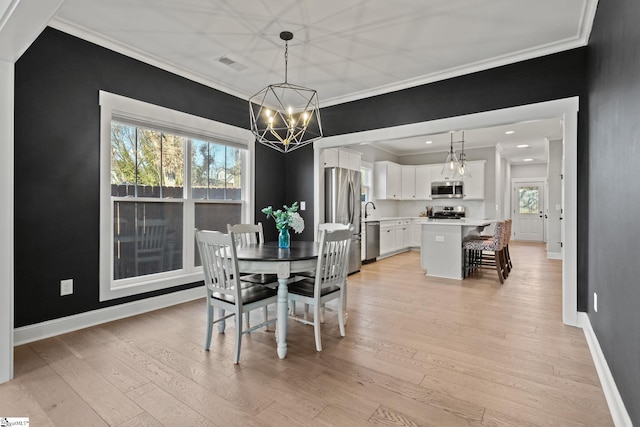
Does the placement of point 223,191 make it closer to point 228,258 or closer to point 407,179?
point 228,258

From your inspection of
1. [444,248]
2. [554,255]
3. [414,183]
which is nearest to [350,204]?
[444,248]

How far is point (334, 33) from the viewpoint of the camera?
9.91ft

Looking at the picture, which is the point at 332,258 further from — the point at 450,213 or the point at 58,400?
the point at 450,213

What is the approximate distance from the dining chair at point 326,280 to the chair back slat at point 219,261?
0.54 meters

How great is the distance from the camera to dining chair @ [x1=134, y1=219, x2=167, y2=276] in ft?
11.8

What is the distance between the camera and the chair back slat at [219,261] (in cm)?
235

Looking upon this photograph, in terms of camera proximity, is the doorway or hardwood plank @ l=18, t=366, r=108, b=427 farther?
the doorway

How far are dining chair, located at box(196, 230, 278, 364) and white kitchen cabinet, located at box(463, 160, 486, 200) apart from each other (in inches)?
267

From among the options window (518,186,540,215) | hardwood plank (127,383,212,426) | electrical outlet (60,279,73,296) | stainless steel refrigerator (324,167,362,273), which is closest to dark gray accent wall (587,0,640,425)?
hardwood plank (127,383,212,426)

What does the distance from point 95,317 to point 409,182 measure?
7.46m

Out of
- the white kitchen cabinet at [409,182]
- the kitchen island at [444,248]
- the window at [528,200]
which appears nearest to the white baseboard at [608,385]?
the kitchen island at [444,248]

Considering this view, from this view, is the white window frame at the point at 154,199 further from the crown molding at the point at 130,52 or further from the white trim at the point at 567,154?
the white trim at the point at 567,154

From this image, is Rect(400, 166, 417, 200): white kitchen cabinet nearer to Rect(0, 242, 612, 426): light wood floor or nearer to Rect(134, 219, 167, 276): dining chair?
Rect(0, 242, 612, 426): light wood floor

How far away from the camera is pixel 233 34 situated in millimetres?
3051
